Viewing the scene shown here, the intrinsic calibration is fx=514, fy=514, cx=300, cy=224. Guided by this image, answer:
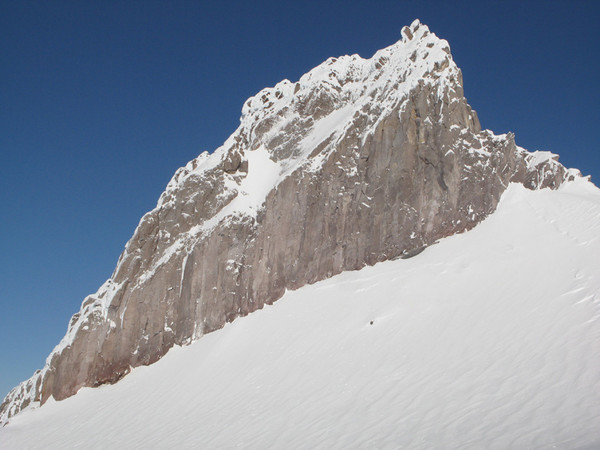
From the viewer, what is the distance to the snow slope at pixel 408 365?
962 cm

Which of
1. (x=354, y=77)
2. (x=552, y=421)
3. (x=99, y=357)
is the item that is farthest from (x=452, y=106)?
(x=99, y=357)

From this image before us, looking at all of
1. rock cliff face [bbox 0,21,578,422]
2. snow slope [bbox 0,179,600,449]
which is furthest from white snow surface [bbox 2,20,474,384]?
snow slope [bbox 0,179,600,449]

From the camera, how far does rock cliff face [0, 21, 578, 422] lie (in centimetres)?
2283

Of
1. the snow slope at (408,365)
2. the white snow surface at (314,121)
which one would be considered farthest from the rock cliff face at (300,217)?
the snow slope at (408,365)

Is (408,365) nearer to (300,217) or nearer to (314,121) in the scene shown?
(300,217)

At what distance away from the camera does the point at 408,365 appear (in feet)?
44.0

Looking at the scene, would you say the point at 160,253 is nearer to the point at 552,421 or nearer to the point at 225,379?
the point at 225,379

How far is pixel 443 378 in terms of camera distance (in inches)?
465

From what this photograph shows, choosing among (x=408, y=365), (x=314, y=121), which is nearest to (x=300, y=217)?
(x=314, y=121)

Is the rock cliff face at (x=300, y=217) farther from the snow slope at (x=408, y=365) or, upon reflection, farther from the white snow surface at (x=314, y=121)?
the snow slope at (x=408, y=365)

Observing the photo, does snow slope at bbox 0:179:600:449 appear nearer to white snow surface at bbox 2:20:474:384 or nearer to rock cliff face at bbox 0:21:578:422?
rock cliff face at bbox 0:21:578:422

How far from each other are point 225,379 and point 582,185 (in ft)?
81.5

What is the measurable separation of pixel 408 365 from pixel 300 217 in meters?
12.0

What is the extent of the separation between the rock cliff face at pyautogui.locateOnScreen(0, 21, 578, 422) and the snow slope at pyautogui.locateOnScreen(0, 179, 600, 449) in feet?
3.72
